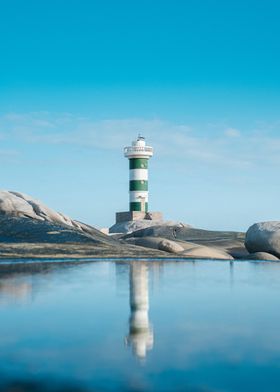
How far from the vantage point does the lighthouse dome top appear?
51938 millimetres

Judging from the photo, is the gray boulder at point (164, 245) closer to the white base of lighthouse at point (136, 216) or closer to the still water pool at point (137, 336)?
the still water pool at point (137, 336)

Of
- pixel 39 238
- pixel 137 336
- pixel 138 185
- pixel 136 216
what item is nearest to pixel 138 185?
pixel 138 185

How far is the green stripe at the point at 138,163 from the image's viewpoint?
51312mm

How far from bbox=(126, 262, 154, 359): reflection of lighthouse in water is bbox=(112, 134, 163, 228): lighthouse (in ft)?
122

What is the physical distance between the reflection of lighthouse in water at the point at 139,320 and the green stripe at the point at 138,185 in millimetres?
40210

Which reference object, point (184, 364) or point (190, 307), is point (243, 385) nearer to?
point (184, 364)

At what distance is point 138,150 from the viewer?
52312 mm

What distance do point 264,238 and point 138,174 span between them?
28.4 m

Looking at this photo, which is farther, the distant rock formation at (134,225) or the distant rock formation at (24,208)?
the distant rock formation at (134,225)

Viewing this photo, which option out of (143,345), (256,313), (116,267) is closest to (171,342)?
(143,345)

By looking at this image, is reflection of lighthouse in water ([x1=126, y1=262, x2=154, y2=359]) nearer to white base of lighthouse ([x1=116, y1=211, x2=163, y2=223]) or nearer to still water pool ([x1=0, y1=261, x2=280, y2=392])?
still water pool ([x1=0, y1=261, x2=280, y2=392])

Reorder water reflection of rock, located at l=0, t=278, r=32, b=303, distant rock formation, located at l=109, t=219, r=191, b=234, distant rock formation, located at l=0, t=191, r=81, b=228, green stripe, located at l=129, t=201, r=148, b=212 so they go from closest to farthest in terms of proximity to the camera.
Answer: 1. water reflection of rock, located at l=0, t=278, r=32, b=303
2. distant rock formation, located at l=0, t=191, r=81, b=228
3. distant rock formation, located at l=109, t=219, r=191, b=234
4. green stripe, located at l=129, t=201, r=148, b=212

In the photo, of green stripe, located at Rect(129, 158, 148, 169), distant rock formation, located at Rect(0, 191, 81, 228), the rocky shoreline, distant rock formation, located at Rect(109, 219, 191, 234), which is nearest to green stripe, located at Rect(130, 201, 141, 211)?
distant rock formation, located at Rect(109, 219, 191, 234)

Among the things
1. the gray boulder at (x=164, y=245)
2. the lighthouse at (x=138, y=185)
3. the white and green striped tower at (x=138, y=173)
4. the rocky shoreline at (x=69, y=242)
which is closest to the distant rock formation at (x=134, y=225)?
the lighthouse at (x=138, y=185)
